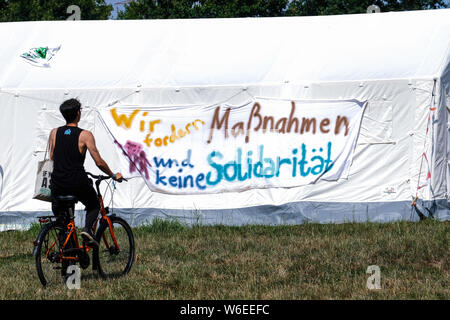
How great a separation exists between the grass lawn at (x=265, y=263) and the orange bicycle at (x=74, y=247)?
0.62 feet

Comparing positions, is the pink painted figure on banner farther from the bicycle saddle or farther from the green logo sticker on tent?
the bicycle saddle

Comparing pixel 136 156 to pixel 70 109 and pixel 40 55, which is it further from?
pixel 70 109

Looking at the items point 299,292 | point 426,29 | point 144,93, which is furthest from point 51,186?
point 426,29

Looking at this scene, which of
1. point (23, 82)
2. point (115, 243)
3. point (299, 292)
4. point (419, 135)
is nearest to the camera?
point (299, 292)

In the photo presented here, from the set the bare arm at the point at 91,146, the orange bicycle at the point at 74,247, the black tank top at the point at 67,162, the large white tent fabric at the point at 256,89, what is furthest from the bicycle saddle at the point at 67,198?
the large white tent fabric at the point at 256,89

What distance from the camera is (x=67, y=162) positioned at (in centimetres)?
844

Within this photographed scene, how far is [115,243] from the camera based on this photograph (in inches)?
352

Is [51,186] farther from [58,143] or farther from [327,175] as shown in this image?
[327,175]

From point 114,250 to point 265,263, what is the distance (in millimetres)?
2059

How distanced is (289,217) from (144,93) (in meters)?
3.43

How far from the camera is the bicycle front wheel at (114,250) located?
887 centimetres

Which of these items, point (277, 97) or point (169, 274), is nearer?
point (169, 274)

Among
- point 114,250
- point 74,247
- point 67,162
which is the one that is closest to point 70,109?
point 67,162

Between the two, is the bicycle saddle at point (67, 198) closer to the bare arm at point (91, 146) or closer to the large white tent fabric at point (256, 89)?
the bare arm at point (91, 146)
